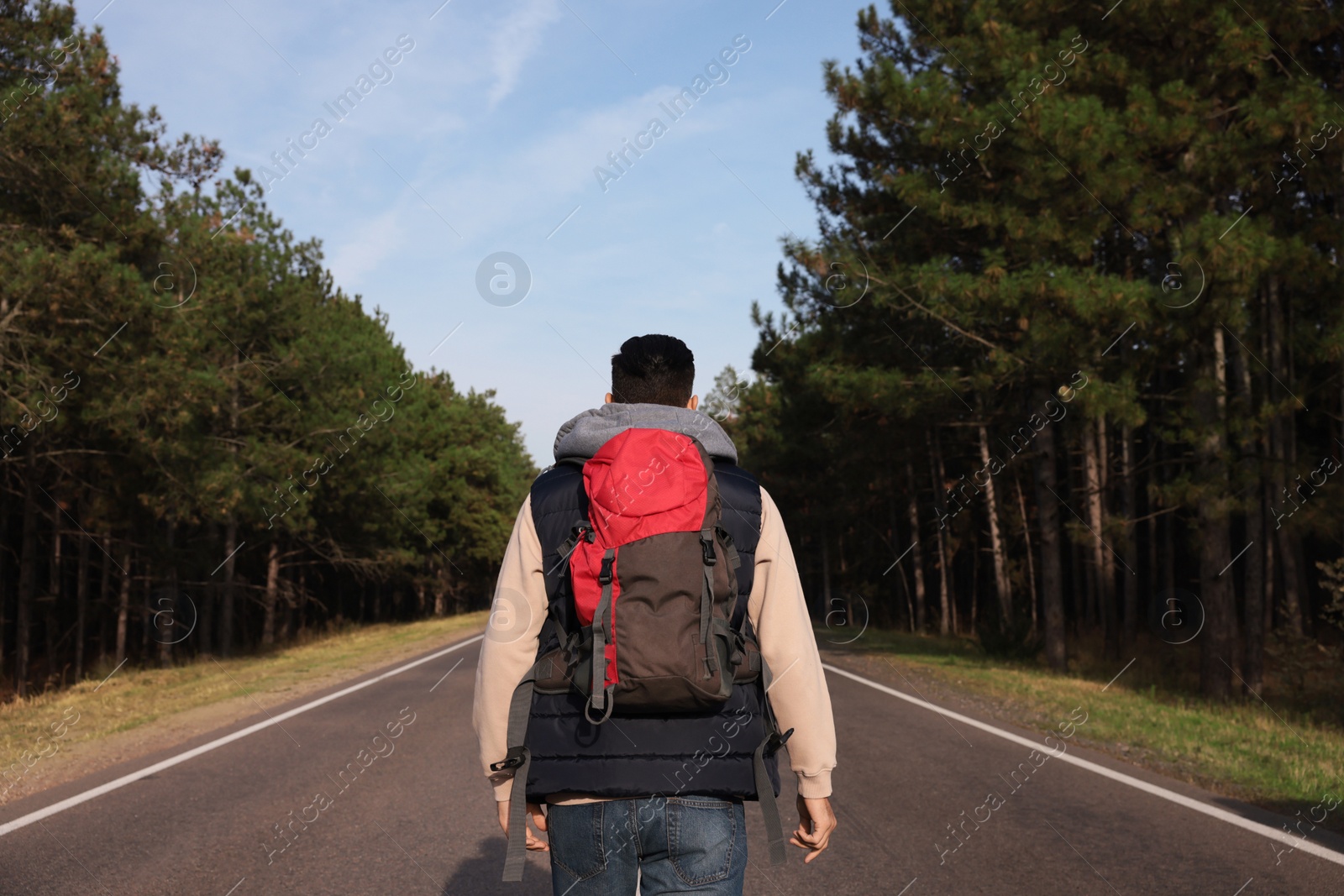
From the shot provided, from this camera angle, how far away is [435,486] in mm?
56906

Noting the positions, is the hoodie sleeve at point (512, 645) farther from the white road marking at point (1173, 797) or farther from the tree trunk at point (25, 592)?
the tree trunk at point (25, 592)

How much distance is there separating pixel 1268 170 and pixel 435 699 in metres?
12.3

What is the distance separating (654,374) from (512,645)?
0.76m

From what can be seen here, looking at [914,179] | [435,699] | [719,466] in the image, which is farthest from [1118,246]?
[719,466]

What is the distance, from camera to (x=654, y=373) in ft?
8.97

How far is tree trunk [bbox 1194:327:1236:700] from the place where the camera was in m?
13.9

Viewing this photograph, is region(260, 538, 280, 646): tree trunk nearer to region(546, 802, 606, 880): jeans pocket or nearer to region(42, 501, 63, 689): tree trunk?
region(42, 501, 63, 689): tree trunk

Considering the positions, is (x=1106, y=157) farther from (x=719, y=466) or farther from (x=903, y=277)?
(x=719, y=466)

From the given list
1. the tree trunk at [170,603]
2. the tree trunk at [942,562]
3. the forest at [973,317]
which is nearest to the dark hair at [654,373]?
the forest at [973,317]

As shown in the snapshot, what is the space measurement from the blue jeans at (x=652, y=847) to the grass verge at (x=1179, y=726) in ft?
19.1

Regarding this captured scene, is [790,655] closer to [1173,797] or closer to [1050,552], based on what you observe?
[1173,797]

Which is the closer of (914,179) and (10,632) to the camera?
(914,179)

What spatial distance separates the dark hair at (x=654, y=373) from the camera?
273 cm

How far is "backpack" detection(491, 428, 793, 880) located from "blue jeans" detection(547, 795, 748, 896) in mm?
115
